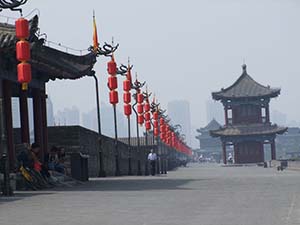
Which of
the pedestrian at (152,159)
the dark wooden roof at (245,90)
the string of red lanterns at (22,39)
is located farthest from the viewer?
the dark wooden roof at (245,90)

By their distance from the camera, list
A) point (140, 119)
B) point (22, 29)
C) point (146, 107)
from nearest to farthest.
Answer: point (22, 29) < point (140, 119) < point (146, 107)

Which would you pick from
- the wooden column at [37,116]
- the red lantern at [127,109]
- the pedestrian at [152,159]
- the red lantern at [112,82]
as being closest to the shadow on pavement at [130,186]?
the wooden column at [37,116]

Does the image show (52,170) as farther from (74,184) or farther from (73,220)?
(73,220)

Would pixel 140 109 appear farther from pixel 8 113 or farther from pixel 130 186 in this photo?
pixel 130 186

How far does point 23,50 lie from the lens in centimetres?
1777

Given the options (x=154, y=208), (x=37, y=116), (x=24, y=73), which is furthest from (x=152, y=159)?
(x=154, y=208)

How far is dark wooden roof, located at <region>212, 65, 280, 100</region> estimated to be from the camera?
256ft

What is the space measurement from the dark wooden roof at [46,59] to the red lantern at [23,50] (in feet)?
2.58

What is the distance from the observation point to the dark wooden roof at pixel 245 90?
256 ft

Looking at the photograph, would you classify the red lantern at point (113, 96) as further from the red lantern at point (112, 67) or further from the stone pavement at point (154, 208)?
the stone pavement at point (154, 208)

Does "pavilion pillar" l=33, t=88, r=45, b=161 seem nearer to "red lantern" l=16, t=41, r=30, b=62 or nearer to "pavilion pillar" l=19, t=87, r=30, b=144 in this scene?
"pavilion pillar" l=19, t=87, r=30, b=144

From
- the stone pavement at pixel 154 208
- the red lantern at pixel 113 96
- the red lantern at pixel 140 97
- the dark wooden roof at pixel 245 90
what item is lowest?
the stone pavement at pixel 154 208

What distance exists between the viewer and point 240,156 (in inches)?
3105

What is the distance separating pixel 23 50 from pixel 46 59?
14.8ft
